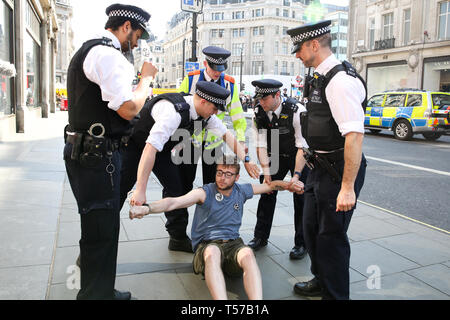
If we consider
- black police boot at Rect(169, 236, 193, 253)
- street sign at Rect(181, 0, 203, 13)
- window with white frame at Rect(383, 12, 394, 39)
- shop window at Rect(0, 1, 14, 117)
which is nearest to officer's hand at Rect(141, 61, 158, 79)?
black police boot at Rect(169, 236, 193, 253)

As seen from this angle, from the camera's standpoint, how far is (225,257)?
3.00 meters

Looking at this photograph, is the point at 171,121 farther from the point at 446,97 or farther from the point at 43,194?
the point at 446,97

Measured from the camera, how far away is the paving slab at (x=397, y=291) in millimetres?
2930

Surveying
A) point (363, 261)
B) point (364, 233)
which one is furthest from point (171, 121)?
point (364, 233)

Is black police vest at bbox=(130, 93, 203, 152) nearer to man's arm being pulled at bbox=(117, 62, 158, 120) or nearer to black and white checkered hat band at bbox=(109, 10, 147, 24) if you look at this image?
man's arm being pulled at bbox=(117, 62, 158, 120)

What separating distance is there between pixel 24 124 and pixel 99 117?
465 inches

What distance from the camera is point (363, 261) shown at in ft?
11.8

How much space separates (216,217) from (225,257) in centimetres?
34

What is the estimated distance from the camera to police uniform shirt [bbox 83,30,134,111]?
2.20m

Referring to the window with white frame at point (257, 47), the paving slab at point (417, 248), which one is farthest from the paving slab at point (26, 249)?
the window with white frame at point (257, 47)

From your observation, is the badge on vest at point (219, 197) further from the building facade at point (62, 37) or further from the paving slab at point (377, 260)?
the building facade at point (62, 37)

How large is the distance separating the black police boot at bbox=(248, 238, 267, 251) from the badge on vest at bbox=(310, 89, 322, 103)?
1.73 meters

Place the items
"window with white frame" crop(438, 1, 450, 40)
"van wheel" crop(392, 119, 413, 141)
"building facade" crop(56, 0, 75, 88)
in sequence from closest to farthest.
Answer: "van wheel" crop(392, 119, 413, 141) < "window with white frame" crop(438, 1, 450, 40) < "building facade" crop(56, 0, 75, 88)

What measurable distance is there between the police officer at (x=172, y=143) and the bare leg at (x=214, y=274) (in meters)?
0.62
